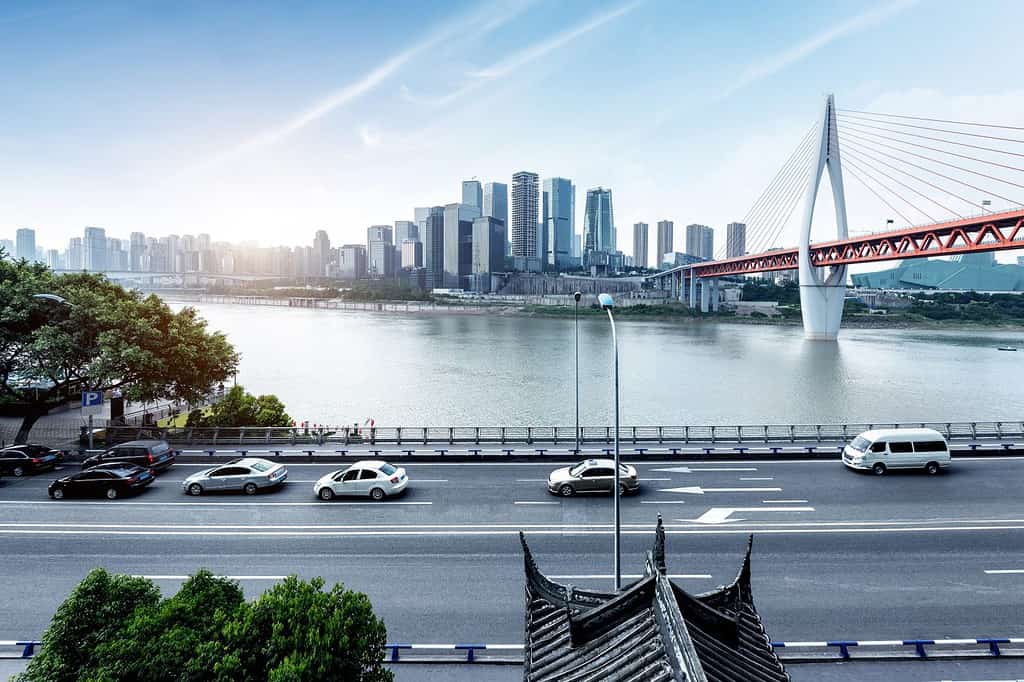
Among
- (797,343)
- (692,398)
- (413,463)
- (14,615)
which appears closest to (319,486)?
(413,463)

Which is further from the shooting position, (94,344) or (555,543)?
(94,344)

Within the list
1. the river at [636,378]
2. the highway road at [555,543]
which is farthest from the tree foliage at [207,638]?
the river at [636,378]

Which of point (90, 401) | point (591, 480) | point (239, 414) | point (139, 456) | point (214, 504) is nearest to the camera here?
point (214, 504)

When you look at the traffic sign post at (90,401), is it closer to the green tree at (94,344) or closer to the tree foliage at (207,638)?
the green tree at (94,344)

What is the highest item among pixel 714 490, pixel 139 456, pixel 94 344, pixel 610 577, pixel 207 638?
pixel 94 344

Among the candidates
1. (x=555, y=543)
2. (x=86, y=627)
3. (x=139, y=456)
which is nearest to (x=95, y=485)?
(x=139, y=456)

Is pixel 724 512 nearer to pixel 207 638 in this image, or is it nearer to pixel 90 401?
pixel 207 638

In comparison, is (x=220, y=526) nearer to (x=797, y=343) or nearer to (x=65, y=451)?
(x=65, y=451)

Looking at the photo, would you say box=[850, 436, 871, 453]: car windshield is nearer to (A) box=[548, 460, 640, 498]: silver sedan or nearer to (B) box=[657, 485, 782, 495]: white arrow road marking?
(B) box=[657, 485, 782, 495]: white arrow road marking
